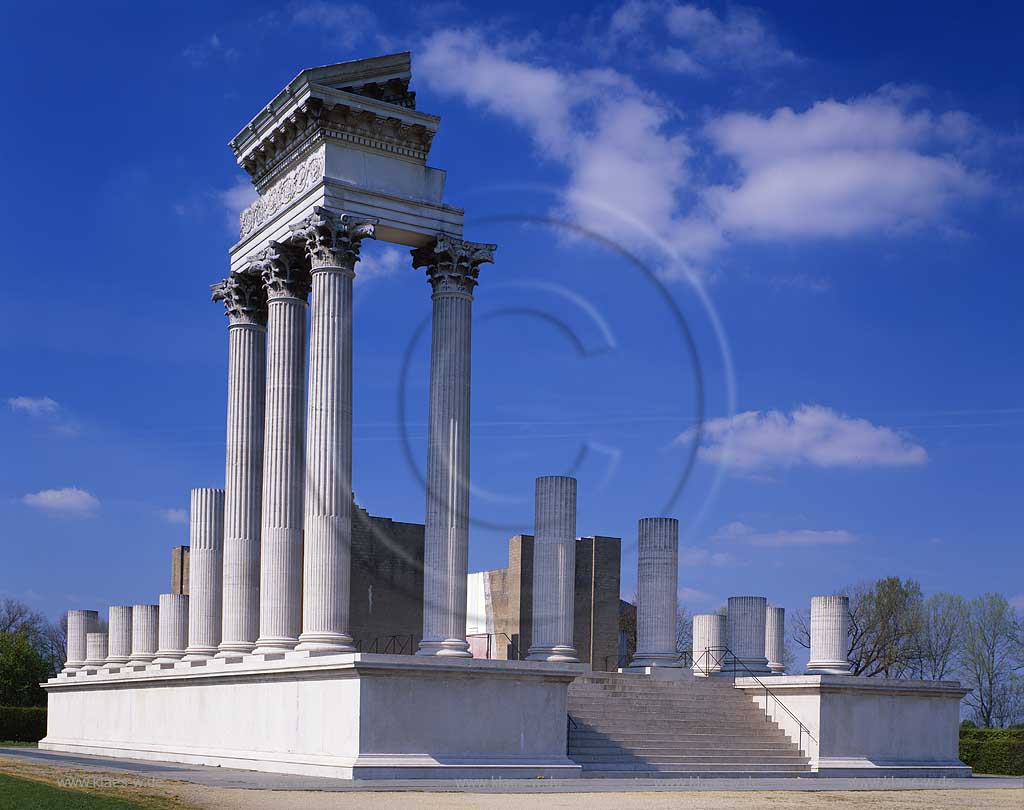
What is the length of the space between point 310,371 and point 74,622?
33.6 metres

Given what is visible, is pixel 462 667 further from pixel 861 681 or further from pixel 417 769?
pixel 861 681

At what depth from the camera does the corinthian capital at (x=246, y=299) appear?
43.4 meters

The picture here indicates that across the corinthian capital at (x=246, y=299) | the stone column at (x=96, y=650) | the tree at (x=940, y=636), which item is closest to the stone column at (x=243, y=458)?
the corinthian capital at (x=246, y=299)

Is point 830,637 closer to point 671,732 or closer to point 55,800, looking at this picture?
point 671,732

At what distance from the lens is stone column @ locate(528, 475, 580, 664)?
39469 millimetres

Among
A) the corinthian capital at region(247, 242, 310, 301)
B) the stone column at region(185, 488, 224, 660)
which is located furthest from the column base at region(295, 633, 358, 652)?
the corinthian capital at region(247, 242, 310, 301)

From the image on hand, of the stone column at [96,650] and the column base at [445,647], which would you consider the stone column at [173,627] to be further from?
the column base at [445,647]

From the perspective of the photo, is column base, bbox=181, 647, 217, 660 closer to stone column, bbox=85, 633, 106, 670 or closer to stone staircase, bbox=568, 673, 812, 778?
stone staircase, bbox=568, 673, 812, 778

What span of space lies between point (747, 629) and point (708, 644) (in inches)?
101

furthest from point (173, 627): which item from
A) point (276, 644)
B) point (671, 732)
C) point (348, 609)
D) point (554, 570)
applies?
point (671, 732)

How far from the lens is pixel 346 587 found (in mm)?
36594

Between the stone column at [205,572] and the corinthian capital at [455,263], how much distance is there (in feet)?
42.6

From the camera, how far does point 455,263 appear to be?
3934 centimetres

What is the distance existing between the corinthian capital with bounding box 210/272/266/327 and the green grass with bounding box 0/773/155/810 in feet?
63.6
